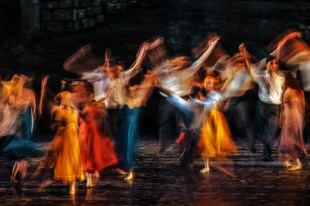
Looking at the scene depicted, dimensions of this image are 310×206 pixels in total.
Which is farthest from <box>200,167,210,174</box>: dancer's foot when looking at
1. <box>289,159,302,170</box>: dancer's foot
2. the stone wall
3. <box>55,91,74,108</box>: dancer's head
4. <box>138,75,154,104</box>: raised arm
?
the stone wall

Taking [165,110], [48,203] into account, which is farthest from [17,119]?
[165,110]

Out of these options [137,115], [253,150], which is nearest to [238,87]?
[253,150]

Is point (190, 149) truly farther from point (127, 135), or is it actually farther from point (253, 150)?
point (253, 150)

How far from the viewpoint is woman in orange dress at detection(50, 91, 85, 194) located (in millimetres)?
14109

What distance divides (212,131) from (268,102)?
5.23 ft

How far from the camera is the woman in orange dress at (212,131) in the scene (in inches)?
626

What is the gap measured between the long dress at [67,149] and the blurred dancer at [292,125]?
147 inches

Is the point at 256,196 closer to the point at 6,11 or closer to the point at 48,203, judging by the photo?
the point at 48,203

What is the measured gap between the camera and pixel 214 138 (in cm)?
1605

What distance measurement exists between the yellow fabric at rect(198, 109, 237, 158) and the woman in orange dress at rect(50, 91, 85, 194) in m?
2.46

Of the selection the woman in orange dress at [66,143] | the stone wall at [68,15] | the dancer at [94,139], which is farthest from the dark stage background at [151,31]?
the woman in orange dress at [66,143]

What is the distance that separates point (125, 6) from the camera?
31.7m

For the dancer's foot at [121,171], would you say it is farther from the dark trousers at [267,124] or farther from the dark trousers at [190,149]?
the dark trousers at [267,124]

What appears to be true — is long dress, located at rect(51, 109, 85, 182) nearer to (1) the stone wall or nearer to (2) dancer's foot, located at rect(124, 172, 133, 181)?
(2) dancer's foot, located at rect(124, 172, 133, 181)
